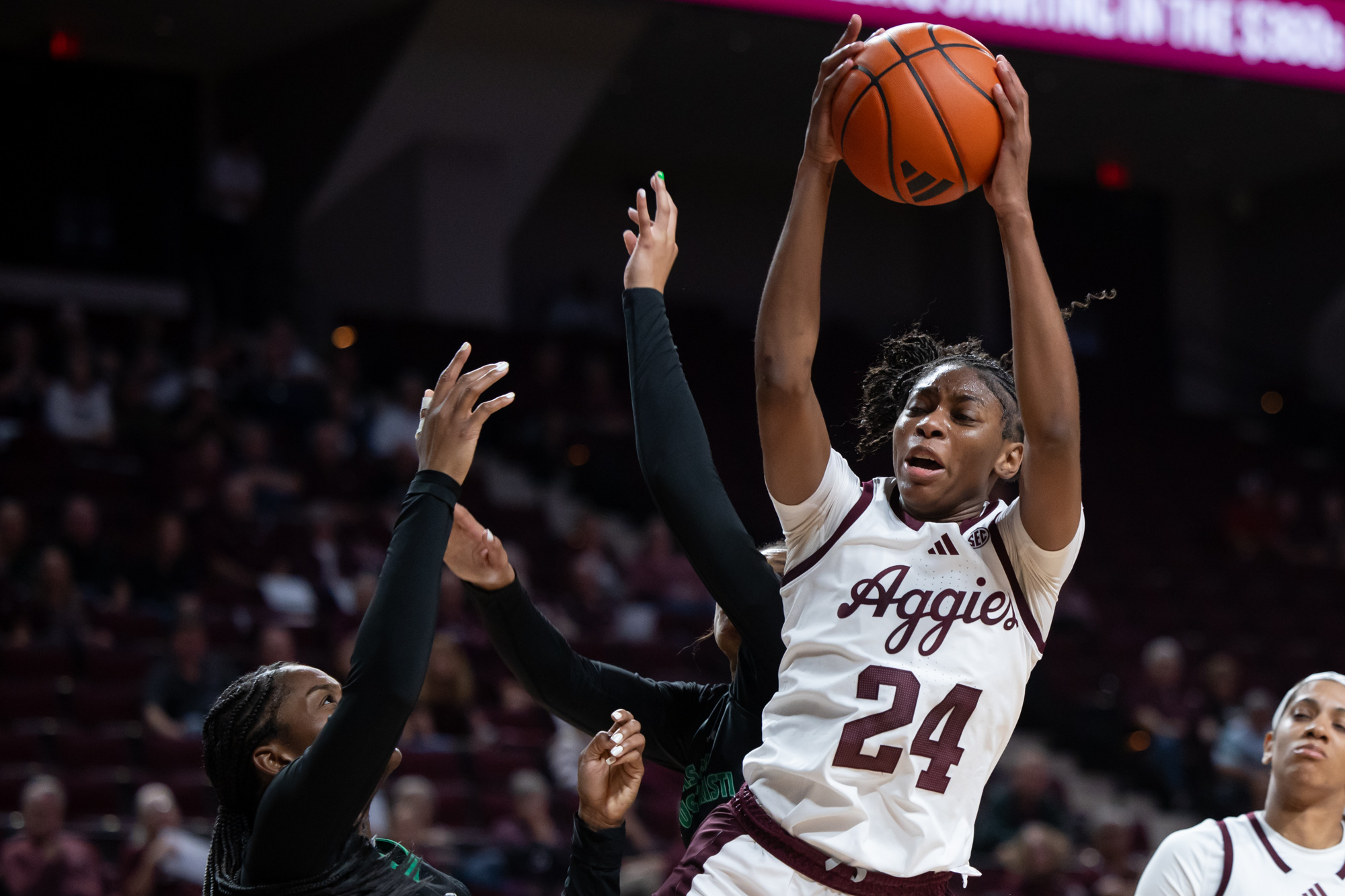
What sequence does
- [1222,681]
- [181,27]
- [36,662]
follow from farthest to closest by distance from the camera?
[181,27] < [1222,681] < [36,662]

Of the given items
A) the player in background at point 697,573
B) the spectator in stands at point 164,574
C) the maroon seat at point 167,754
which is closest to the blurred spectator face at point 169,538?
A: the spectator in stands at point 164,574

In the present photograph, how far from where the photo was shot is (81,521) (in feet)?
25.1

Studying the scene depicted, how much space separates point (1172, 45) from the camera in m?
10.1

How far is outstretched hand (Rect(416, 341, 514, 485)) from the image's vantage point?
6.73 ft

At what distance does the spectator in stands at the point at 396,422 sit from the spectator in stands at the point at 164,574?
1.92 meters

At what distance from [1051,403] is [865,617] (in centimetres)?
42

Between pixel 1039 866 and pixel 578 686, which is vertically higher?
pixel 578 686

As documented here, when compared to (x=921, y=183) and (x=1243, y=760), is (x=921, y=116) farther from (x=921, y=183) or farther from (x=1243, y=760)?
(x=1243, y=760)

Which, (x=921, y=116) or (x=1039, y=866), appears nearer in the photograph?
(x=921, y=116)

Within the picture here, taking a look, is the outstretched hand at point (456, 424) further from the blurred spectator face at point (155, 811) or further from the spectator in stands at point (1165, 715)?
the spectator in stands at point (1165, 715)

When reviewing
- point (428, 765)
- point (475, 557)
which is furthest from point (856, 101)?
point (428, 765)

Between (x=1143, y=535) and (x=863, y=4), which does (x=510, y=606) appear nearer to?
(x=863, y=4)

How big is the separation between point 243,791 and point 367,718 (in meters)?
0.34

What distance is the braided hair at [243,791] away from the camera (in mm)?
2111
